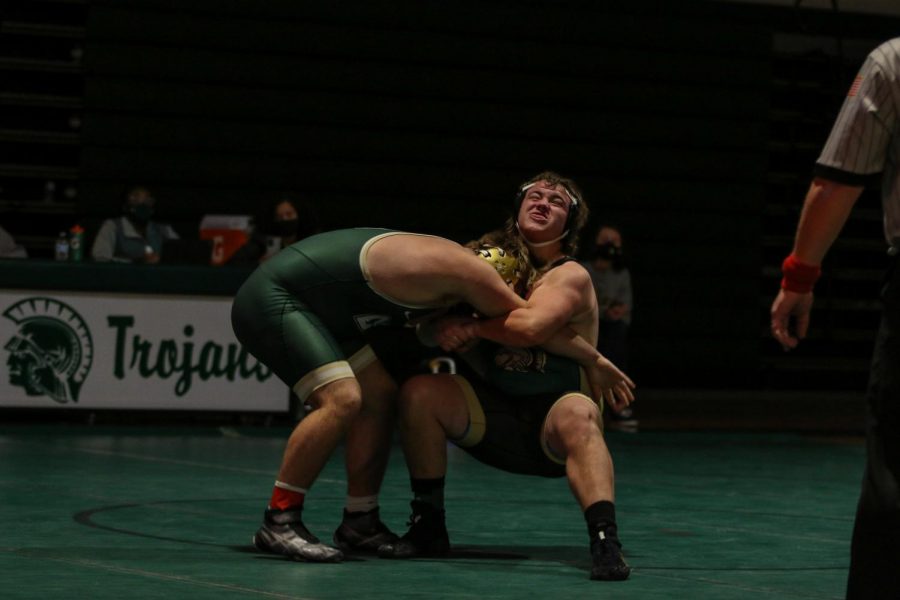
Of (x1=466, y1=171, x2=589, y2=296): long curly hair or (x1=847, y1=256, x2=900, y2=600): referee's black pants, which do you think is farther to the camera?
(x1=466, y1=171, x2=589, y2=296): long curly hair

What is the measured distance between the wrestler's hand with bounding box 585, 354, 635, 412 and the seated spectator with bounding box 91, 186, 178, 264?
6155mm

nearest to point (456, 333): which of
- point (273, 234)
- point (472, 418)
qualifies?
point (472, 418)

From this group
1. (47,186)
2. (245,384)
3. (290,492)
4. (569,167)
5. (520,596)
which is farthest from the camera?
(569,167)

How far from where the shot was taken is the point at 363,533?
5.95m

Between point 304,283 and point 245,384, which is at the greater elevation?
point 304,283

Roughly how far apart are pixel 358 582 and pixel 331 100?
35.8 ft

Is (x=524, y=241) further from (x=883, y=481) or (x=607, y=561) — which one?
(x=883, y=481)

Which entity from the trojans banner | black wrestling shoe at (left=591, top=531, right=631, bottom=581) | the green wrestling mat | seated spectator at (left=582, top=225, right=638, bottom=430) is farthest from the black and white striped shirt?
seated spectator at (left=582, top=225, right=638, bottom=430)

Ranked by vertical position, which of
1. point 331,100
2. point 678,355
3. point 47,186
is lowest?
point 678,355

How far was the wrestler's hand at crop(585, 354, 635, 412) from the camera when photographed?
590cm

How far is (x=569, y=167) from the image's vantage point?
54.1 ft

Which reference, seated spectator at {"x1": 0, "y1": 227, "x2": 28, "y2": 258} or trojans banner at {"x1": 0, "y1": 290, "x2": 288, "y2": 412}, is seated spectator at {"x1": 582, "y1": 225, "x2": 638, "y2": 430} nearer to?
trojans banner at {"x1": 0, "y1": 290, "x2": 288, "y2": 412}

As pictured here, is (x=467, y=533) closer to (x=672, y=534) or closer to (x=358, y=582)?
(x=672, y=534)

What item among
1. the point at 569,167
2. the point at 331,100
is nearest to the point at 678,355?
the point at 569,167
